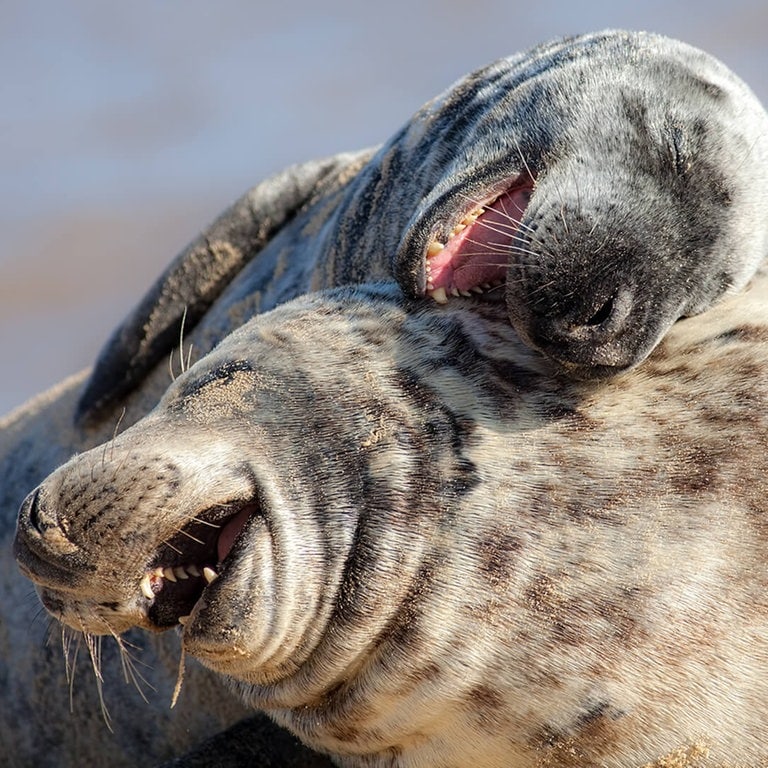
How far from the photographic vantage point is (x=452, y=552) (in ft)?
8.23

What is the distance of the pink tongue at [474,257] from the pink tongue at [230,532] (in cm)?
69

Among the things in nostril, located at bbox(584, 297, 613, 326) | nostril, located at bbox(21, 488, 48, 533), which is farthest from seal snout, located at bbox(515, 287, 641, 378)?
nostril, located at bbox(21, 488, 48, 533)

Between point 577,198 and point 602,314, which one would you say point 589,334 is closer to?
point 602,314

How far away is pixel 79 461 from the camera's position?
269 cm

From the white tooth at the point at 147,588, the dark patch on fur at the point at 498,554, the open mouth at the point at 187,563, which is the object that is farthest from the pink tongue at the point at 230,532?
the dark patch on fur at the point at 498,554

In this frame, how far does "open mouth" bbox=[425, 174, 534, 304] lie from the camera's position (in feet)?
9.71

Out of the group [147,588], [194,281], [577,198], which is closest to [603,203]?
[577,198]

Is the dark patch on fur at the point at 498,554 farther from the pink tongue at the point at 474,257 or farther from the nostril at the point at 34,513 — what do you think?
the nostril at the point at 34,513

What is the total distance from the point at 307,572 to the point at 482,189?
3.63ft

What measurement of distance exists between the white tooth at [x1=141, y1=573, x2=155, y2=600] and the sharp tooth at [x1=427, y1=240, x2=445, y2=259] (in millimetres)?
933

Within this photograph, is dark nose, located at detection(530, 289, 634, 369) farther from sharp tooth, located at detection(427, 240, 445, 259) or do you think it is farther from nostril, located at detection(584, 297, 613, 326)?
sharp tooth, located at detection(427, 240, 445, 259)

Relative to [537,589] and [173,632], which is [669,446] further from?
[173,632]

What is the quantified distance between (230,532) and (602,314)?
85cm

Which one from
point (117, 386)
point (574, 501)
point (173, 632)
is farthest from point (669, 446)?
point (117, 386)
